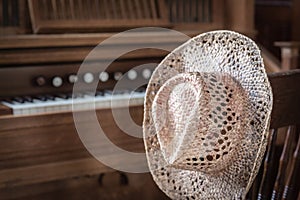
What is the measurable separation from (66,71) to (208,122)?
1287 mm

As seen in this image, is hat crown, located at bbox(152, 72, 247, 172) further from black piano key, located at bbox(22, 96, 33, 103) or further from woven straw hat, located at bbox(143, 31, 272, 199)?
black piano key, located at bbox(22, 96, 33, 103)

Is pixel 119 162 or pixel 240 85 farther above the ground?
pixel 240 85

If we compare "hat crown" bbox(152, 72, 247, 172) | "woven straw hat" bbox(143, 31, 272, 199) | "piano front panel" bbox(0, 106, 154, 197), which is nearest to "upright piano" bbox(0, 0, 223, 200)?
"piano front panel" bbox(0, 106, 154, 197)

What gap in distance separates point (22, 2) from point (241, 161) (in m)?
1.45

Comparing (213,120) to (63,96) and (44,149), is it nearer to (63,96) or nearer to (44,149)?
(44,149)

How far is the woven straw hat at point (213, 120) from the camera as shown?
0.92m

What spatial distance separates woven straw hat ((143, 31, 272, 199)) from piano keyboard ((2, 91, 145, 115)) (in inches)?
32.4

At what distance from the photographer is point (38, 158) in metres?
1.81

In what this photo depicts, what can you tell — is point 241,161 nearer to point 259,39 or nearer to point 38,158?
point 38,158

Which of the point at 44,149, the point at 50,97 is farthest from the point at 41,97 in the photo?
the point at 44,149

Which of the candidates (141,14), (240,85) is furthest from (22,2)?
(240,85)

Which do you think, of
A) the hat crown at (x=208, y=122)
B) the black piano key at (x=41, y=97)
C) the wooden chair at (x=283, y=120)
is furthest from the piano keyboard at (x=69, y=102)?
the hat crown at (x=208, y=122)

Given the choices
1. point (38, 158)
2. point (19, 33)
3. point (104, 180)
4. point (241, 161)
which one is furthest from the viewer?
point (104, 180)

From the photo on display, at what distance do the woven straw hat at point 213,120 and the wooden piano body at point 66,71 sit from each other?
807mm
